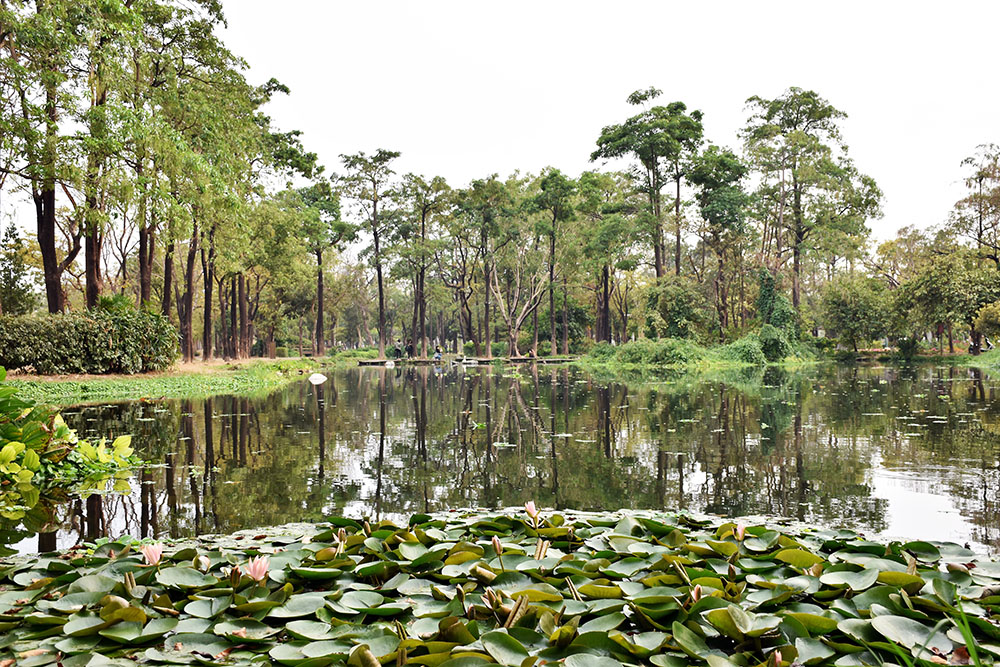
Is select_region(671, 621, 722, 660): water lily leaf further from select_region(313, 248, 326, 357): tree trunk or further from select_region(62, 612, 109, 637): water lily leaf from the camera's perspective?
select_region(313, 248, 326, 357): tree trunk

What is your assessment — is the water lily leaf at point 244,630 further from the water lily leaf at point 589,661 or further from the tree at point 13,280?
the tree at point 13,280

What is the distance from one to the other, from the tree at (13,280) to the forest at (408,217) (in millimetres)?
110

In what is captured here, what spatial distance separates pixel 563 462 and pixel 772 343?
2420 cm

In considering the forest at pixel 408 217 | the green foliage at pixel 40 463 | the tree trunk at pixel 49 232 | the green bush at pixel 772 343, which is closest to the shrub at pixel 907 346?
the forest at pixel 408 217

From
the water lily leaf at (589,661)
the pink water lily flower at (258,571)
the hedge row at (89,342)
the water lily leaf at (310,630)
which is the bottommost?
the water lily leaf at (589,661)

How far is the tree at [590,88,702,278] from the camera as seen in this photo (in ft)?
91.1

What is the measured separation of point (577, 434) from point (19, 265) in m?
26.4

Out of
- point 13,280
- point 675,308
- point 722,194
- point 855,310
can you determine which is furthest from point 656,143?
point 13,280

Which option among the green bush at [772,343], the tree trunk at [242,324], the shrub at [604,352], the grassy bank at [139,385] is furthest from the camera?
the shrub at [604,352]

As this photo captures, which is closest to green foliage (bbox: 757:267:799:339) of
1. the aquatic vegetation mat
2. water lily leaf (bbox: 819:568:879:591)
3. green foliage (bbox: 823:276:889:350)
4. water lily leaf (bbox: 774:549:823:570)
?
green foliage (bbox: 823:276:889:350)

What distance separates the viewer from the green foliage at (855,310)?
107 ft

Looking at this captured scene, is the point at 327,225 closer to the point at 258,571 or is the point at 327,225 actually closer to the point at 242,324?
the point at 242,324

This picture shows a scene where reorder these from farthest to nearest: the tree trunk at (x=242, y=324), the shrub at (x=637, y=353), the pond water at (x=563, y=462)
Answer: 1. the tree trunk at (x=242, y=324)
2. the shrub at (x=637, y=353)
3. the pond water at (x=563, y=462)

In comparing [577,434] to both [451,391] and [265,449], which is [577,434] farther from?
[451,391]
